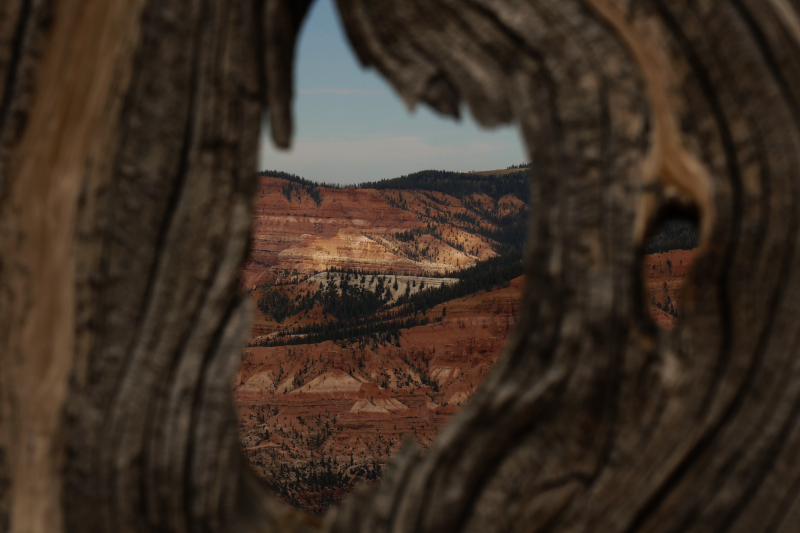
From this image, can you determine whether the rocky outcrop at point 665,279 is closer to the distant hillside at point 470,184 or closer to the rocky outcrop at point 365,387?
the rocky outcrop at point 365,387

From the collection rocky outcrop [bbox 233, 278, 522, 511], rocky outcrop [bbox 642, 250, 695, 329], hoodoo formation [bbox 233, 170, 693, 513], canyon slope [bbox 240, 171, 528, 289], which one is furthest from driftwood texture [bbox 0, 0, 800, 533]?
canyon slope [bbox 240, 171, 528, 289]

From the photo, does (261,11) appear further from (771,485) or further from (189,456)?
(771,485)

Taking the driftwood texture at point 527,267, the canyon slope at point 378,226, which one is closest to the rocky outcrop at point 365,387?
the canyon slope at point 378,226

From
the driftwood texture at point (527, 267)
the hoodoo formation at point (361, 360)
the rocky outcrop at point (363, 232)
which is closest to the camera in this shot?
the driftwood texture at point (527, 267)

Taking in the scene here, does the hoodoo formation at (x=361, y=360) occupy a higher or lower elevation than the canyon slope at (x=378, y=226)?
lower

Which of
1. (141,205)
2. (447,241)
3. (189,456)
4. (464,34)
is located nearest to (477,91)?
(464,34)

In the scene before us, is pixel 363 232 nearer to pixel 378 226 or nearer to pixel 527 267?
pixel 378 226

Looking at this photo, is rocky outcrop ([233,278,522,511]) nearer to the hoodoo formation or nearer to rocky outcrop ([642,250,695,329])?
the hoodoo formation

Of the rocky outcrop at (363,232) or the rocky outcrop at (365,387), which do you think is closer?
the rocky outcrop at (365,387)
